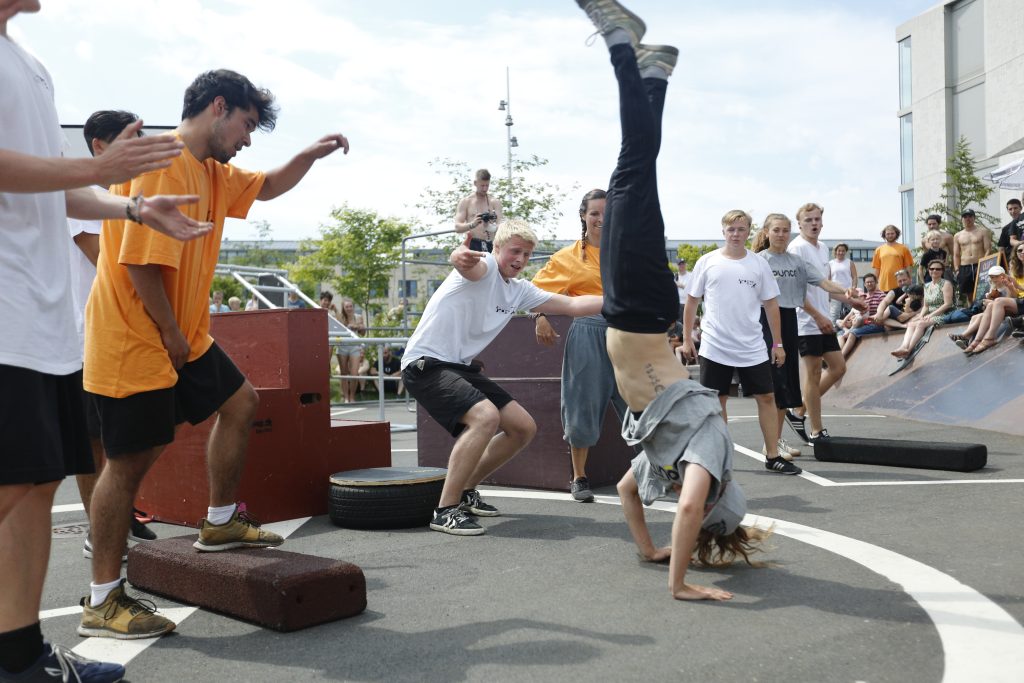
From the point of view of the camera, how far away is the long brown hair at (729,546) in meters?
4.02

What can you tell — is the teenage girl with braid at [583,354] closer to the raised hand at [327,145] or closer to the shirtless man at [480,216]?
the raised hand at [327,145]

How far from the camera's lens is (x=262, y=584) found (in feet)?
11.0

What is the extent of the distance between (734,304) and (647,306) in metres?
3.46

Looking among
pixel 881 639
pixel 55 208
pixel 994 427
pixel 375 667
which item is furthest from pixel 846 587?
pixel 994 427

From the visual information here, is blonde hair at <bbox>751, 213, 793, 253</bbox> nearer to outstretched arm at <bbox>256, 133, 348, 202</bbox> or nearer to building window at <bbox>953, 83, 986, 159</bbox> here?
outstretched arm at <bbox>256, 133, 348, 202</bbox>

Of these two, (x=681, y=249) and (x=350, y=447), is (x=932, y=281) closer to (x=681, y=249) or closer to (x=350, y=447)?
(x=350, y=447)

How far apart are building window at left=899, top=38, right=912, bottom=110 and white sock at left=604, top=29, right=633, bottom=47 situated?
125ft

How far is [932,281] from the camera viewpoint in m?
13.6

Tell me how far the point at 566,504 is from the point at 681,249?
5230 centimetres

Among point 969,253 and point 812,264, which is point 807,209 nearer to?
point 812,264

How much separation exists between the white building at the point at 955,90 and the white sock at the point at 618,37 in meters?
27.8

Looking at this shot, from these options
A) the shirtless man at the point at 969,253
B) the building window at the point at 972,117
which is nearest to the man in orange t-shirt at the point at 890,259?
the shirtless man at the point at 969,253

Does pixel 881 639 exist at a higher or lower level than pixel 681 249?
lower

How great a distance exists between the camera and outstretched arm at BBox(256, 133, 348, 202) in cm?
414
